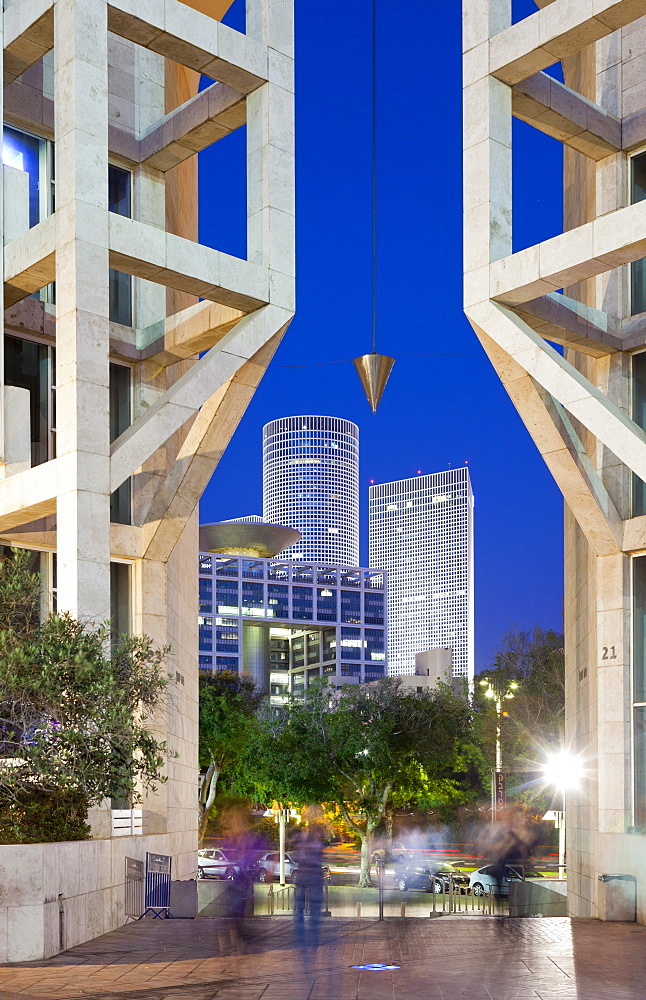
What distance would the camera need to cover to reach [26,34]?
70.3 feet

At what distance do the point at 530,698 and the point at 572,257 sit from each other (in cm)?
4290

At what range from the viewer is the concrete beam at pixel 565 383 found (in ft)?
63.5

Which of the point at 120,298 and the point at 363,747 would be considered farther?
the point at 363,747

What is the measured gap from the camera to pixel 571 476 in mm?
21688

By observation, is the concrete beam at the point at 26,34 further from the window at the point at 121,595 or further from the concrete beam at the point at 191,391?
the window at the point at 121,595

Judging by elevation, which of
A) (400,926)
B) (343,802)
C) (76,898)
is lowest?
(343,802)

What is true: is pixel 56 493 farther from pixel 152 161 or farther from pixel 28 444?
pixel 152 161

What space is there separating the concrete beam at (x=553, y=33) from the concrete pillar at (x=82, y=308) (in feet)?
24.3

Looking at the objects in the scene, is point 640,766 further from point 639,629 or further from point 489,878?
point 489,878

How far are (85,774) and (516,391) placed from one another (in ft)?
37.2

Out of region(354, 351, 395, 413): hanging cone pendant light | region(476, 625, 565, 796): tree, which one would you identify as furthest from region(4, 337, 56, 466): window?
region(476, 625, 565, 796): tree

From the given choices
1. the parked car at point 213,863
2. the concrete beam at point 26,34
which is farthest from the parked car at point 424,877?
the concrete beam at point 26,34

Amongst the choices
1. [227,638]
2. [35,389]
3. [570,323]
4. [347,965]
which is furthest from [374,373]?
[227,638]

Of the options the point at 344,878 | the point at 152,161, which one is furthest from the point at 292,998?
the point at 344,878
